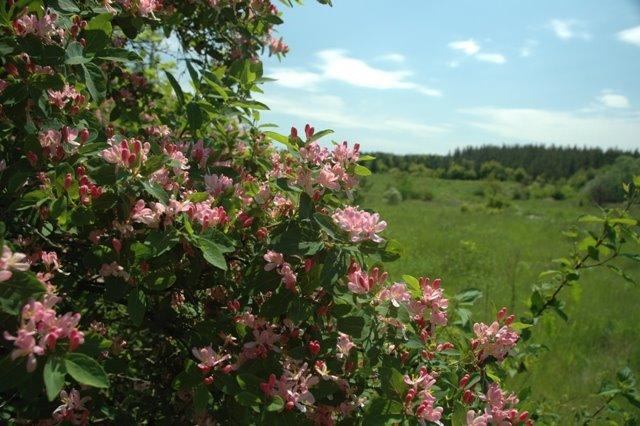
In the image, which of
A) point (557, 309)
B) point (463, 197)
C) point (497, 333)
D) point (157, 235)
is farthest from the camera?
point (463, 197)

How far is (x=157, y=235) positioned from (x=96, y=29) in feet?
2.07

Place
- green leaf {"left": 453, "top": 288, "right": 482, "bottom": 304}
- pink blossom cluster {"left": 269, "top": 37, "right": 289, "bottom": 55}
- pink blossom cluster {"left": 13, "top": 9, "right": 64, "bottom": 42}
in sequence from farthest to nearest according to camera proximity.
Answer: pink blossom cluster {"left": 269, "top": 37, "right": 289, "bottom": 55} → green leaf {"left": 453, "top": 288, "right": 482, "bottom": 304} → pink blossom cluster {"left": 13, "top": 9, "right": 64, "bottom": 42}

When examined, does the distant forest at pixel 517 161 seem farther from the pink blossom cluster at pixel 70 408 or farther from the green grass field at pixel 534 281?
the pink blossom cluster at pixel 70 408

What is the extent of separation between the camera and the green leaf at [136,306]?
48.8 inches

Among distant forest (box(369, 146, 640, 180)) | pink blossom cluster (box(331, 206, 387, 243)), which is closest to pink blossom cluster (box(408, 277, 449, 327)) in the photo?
pink blossom cluster (box(331, 206, 387, 243))

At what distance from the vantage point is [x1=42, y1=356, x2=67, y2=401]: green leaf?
91 cm

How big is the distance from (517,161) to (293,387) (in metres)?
80.4

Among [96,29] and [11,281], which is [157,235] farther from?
[96,29]

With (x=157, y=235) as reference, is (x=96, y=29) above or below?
above

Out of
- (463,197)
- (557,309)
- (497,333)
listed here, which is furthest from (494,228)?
(463,197)

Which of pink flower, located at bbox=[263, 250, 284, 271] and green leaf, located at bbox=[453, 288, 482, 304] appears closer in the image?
pink flower, located at bbox=[263, 250, 284, 271]

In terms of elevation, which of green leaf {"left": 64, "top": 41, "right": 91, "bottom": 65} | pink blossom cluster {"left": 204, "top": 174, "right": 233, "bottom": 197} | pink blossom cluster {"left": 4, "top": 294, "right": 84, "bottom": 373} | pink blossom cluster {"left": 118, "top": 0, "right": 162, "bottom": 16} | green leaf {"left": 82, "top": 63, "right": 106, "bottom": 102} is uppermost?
pink blossom cluster {"left": 118, "top": 0, "right": 162, "bottom": 16}

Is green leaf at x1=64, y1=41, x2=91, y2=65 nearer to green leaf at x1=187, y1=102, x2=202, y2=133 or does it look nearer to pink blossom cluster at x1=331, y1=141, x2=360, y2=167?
green leaf at x1=187, y1=102, x2=202, y2=133

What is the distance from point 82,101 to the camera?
1.58 m
